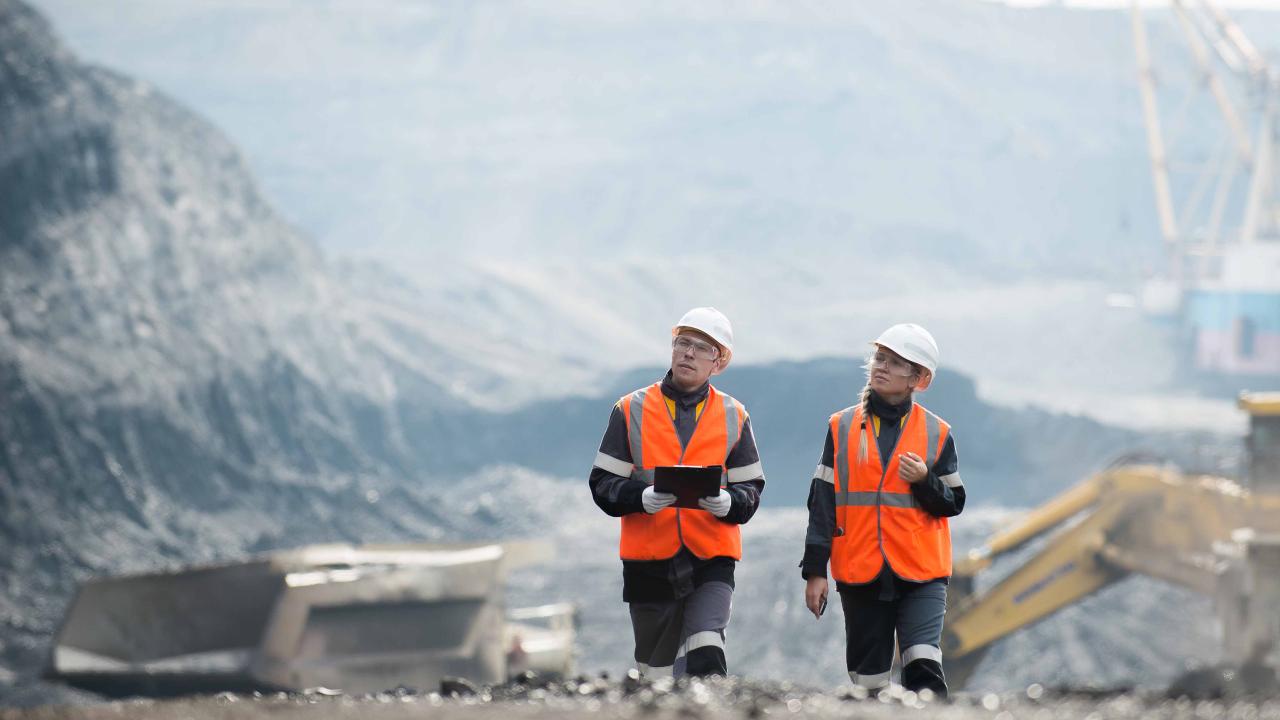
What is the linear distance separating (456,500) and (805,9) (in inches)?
1849

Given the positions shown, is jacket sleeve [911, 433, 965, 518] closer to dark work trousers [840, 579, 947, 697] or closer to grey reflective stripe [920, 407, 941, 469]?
grey reflective stripe [920, 407, 941, 469]

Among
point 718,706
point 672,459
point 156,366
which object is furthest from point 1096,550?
point 156,366

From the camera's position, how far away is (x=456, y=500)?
857 inches

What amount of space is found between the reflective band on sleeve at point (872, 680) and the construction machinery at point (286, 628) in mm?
5317

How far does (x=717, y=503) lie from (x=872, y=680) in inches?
21.2

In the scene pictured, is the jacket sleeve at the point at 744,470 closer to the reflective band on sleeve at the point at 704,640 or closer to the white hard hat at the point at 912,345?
the reflective band on sleeve at the point at 704,640

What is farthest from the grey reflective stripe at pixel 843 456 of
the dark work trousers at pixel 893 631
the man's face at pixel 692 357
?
the man's face at pixel 692 357

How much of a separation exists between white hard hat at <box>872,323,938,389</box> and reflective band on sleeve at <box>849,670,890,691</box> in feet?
2.23

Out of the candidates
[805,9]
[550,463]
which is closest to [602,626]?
[550,463]

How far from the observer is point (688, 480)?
3.43 meters

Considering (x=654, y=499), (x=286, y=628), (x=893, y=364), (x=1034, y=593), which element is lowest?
(x=286, y=628)

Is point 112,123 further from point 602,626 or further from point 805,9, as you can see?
point 805,9

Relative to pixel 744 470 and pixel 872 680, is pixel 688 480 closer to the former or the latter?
pixel 744 470

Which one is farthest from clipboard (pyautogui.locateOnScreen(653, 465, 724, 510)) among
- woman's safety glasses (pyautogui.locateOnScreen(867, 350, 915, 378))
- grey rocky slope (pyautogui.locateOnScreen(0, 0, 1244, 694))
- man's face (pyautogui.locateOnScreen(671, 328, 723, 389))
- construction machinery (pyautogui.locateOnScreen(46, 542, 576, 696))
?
grey rocky slope (pyautogui.locateOnScreen(0, 0, 1244, 694))
